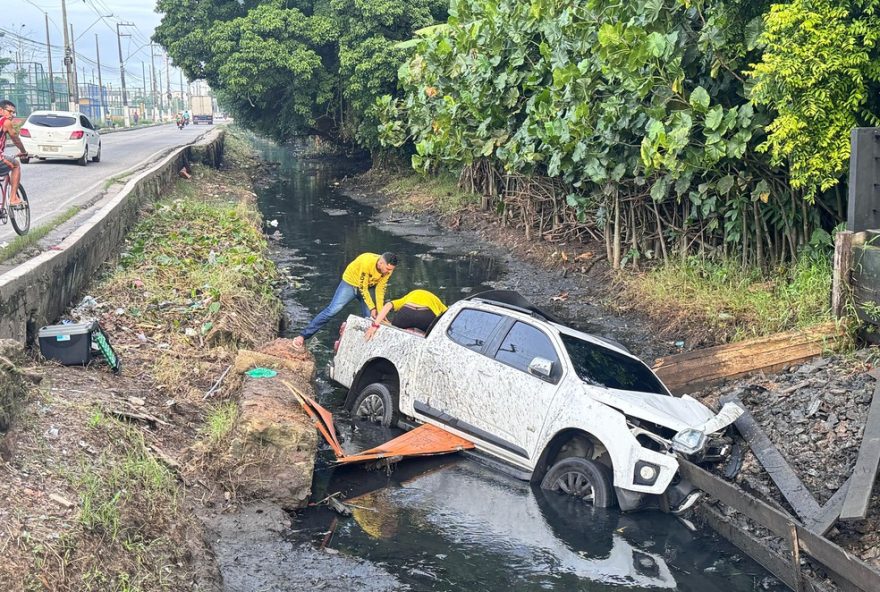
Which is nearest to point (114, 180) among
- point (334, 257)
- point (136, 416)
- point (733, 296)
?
point (334, 257)

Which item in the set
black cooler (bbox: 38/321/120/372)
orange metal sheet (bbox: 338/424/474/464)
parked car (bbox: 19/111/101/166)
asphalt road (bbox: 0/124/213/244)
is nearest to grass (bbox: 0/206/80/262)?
asphalt road (bbox: 0/124/213/244)

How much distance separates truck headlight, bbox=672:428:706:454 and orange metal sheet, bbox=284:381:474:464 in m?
2.23

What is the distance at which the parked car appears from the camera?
27.2m

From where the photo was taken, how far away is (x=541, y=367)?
27.2ft

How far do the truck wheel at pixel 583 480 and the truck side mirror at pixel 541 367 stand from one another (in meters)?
0.80

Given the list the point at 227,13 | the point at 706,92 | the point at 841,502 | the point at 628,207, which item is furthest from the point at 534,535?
the point at 227,13

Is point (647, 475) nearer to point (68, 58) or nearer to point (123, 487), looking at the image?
point (123, 487)

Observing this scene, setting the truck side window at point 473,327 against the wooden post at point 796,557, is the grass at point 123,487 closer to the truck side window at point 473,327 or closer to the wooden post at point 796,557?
the truck side window at point 473,327

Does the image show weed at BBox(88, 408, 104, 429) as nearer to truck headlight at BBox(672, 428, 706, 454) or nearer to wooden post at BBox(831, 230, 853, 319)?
truck headlight at BBox(672, 428, 706, 454)

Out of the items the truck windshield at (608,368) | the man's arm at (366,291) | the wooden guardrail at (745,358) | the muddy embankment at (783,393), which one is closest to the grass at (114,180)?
the muddy embankment at (783,393)

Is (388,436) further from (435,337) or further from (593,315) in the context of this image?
(593,315)

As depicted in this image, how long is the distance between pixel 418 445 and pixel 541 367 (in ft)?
5.44

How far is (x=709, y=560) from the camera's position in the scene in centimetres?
760

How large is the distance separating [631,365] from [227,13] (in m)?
35.7
